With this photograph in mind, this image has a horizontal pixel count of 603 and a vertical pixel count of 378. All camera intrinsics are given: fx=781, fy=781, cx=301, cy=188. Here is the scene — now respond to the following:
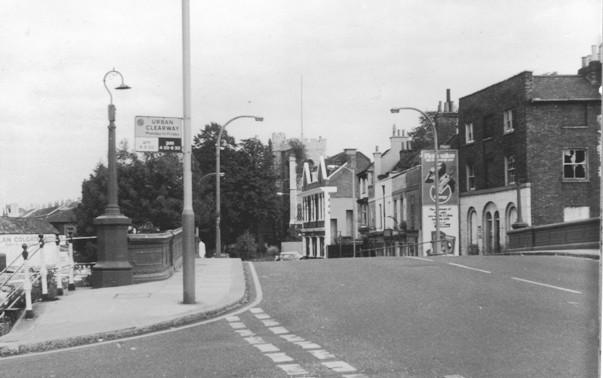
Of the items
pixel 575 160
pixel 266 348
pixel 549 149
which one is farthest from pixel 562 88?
pixel 266 348

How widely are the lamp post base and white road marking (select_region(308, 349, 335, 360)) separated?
8.60 m

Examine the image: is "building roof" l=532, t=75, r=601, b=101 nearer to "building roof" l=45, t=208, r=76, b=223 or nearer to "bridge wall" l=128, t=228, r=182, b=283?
"bridge wall" l=128, t=228, r=182, b=283

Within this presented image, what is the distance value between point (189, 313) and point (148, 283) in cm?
549

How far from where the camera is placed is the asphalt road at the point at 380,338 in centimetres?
760

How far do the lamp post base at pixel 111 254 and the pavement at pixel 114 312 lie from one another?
0.93 ft

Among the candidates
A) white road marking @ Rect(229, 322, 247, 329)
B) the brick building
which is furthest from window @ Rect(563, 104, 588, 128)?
white road marking @ Rect(229, 322, 247, 329)

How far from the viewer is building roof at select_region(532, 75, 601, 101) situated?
141 feet

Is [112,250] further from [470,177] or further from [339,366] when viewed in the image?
[470,177]

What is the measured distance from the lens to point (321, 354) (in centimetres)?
835

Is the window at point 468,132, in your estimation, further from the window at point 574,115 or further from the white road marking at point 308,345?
the white road marking at point 308,345

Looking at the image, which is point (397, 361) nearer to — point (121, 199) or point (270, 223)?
point (121, 199)

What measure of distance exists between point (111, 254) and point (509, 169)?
3395cm

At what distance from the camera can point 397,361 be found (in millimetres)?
7852

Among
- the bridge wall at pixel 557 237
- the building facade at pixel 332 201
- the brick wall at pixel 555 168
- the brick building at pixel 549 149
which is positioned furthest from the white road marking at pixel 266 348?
the building facade at pixel 332 201
